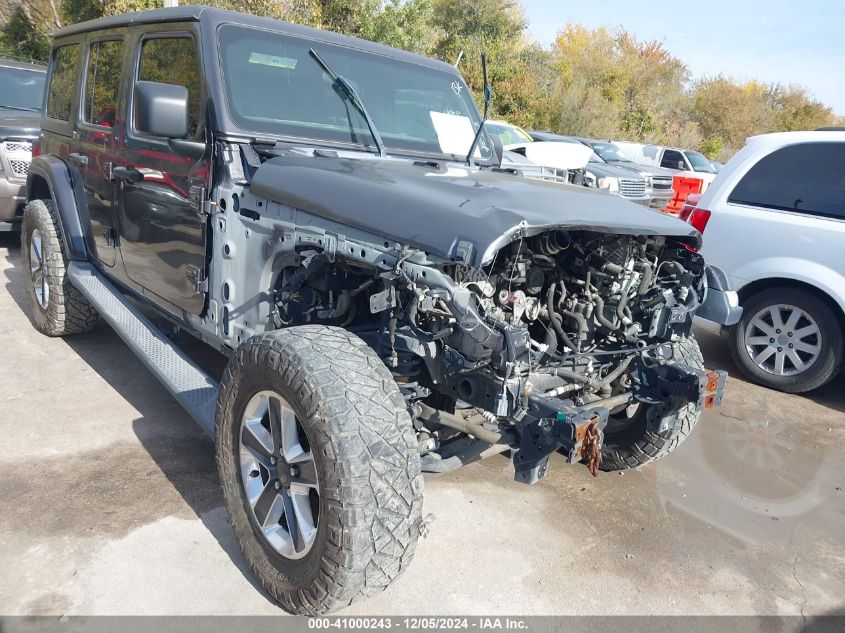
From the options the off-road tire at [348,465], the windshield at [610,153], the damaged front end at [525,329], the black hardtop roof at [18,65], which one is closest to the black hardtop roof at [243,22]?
the damaged front end at [525,329]

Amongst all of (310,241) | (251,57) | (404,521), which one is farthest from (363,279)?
(251,57)

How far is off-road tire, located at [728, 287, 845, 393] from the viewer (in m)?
4.80

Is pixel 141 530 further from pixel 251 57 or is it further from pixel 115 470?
pixel 251 57

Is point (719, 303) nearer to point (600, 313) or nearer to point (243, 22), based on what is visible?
point (600, 313)

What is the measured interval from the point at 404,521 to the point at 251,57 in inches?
90.8

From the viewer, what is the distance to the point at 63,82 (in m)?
4.80

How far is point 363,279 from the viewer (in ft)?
8.98

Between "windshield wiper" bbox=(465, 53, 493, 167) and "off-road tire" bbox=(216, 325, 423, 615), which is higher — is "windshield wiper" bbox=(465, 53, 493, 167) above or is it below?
above

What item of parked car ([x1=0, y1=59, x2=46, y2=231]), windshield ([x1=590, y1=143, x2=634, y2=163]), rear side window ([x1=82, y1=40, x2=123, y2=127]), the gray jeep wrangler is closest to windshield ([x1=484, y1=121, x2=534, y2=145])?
windshield ([x1=590, y1=143, x2=634, y2=163])

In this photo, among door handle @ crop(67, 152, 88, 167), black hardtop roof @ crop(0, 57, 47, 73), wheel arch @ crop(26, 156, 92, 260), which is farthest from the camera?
black hardtop roof @ crop(0, 57, 47, 73)

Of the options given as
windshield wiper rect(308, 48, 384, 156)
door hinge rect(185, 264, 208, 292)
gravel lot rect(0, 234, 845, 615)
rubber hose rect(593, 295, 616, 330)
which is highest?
windshield wiper rect(308, 48, 384, 156)

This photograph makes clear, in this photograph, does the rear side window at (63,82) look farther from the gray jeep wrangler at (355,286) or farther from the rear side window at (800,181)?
the rear side window at (800,181)

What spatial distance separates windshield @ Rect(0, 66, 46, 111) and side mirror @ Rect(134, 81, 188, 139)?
654 centimetres

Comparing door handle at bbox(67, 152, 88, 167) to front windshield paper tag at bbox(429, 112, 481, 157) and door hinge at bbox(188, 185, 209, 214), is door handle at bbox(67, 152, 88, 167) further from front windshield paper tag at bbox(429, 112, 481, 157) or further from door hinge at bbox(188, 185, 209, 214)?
front windshield paper tag at bbox(429, 112, 481, 157)
